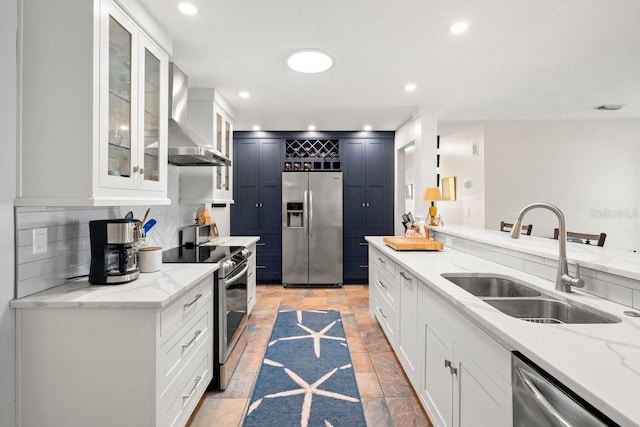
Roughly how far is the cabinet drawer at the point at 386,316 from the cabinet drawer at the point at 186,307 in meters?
1.40

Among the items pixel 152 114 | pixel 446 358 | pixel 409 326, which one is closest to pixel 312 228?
pixel 409 326

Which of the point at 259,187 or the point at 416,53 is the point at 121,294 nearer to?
the point at 416,53

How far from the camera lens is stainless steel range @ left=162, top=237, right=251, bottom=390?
85.0 inches

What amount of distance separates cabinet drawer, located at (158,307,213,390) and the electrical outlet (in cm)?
74

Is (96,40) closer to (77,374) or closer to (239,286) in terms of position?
(77,374)

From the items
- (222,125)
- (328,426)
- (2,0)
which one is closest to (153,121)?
(2,0)

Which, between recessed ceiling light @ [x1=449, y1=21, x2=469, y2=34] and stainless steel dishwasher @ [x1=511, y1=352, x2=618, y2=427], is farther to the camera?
recessed ceiling light @ [x1=449, y1=21, x2=469, y2=34]

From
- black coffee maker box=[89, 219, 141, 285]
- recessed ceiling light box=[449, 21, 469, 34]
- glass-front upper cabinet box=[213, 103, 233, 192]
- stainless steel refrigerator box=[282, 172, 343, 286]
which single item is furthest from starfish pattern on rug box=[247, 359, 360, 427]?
stainless steel refrigerator box=[282, 172, 343, 286]

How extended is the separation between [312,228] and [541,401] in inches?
163

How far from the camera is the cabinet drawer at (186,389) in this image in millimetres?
1477

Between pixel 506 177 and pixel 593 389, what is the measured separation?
456 centimetres

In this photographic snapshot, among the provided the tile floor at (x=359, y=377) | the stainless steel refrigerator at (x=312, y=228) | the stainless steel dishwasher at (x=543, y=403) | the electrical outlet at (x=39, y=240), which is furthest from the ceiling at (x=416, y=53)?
the tile floor at (x=359, y=377)

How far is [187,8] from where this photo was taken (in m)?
1.90

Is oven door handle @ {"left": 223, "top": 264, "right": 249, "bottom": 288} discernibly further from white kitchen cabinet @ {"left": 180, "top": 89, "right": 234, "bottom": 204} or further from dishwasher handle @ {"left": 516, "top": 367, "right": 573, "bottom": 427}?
dishwasher handle @ {"left": 516, "top": 367, "right": 573, "bottom": 427}
